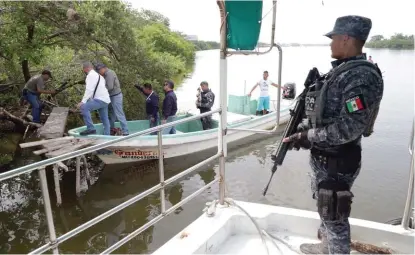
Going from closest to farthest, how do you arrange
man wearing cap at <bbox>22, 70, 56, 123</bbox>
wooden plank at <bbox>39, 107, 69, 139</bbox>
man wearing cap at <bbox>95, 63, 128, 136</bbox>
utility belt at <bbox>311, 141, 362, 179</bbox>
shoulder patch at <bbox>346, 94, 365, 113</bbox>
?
shoulder patch at <bbox>346, 94, 365, 113</bbox> < utility belt at <bbox>311, 141, 362, 179</bbox> < wooden plank at <bbox>39, 107, 69, 139</bbox> < man wearing cap at <bbox>95, 63, 128, 136</bbox> < man wearing cap at <bbox>22, 70, 56, 123</bbox>

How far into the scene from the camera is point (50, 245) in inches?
68.7

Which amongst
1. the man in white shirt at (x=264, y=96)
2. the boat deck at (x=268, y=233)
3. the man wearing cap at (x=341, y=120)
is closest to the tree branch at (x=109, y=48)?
the man in white shirt at (x=264, y=96)

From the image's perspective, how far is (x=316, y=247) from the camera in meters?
2.55

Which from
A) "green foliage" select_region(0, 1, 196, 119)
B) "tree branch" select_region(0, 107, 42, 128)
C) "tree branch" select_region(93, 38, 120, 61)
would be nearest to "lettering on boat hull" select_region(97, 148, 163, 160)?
"tree branch" select_region(0, 107, 42, 128)

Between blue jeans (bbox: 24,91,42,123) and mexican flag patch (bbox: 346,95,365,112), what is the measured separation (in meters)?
8.72

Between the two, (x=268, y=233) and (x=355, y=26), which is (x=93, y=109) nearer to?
(x=268, y=233)

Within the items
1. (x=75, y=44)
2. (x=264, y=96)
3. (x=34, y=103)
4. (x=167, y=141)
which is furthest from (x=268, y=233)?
(x=264, y=96)

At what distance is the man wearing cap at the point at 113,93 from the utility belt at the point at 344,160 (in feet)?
19.3

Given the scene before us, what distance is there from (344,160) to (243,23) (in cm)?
123

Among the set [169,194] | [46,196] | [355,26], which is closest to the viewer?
[46,196]

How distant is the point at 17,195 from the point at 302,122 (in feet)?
22.5

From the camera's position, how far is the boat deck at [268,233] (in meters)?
2.53

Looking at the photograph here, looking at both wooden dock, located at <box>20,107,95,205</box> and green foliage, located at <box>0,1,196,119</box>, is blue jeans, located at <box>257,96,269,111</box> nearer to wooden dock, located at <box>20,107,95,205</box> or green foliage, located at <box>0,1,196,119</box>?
green foliage, located at <box>0,1,196,119</box>

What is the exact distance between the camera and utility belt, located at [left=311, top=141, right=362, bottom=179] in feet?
7.09
